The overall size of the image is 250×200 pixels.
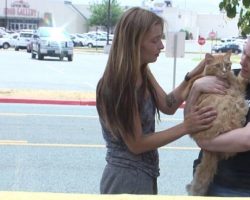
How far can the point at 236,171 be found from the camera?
8.59ft

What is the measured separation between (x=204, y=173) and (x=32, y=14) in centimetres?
8704

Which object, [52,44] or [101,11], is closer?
[52,44]

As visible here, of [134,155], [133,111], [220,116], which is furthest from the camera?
[134,155]

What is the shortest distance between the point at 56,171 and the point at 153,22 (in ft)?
16.3

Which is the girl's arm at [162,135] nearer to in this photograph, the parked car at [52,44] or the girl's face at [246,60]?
the girl's face at [246,60]

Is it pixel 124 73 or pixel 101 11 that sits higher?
pixel 101 11

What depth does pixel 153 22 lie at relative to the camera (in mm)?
2686

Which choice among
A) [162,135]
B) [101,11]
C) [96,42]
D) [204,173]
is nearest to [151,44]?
[162,135]

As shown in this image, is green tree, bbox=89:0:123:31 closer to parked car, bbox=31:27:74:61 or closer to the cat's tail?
parked car, bbox=31:27:74:61

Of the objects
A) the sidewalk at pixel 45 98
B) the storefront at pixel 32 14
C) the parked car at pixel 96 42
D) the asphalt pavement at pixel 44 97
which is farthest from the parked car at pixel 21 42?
the storefront at pixel 32 14

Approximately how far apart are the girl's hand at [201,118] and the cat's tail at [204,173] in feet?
0.53

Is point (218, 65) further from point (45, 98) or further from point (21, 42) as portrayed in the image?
point (21, 42)

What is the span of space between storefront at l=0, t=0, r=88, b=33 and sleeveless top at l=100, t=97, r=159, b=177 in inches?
3335

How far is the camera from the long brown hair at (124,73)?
2641 mm
